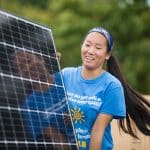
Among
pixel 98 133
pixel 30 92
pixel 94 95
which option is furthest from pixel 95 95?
pixel 30 92

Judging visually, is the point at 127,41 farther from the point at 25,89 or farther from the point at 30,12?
the point at 25,89

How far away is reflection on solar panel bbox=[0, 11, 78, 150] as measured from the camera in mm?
6765

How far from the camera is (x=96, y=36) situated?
8.08 metres

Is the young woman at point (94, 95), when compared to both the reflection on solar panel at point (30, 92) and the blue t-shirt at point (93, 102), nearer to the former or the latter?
the blue t-shirt at point (93, 102)

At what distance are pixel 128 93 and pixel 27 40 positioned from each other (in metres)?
1.79

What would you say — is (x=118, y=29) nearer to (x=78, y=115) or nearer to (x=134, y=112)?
(x=134, y=112)

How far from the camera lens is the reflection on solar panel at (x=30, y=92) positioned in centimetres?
677

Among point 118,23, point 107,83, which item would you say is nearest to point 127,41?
point 118,23

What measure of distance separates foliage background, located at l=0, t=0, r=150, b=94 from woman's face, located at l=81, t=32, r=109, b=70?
69.4ft

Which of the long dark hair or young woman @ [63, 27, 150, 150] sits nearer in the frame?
young woman @ [63, 27, 150, 150]

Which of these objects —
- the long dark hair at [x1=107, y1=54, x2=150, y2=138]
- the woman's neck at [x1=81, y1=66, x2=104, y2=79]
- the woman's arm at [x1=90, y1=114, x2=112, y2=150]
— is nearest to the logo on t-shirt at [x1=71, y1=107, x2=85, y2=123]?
the woman's arm at [x1=90, y1=114, x2=112, y2=150]

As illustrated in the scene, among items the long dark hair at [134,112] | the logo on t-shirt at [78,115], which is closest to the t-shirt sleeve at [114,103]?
the logo on t-shirt at [78,115]

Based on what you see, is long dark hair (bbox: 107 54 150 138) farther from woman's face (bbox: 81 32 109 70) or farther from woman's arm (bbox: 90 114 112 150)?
woman's arm (bbox: 90 114 112 150)

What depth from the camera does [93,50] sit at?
8.05 meters
